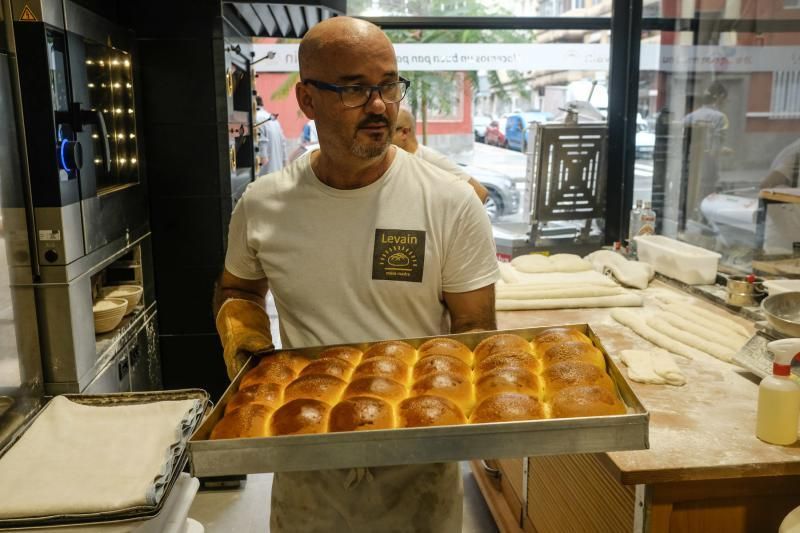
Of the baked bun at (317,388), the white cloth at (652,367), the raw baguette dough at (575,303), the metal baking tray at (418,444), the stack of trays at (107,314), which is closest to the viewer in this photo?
the metal baking tray at (418,444)

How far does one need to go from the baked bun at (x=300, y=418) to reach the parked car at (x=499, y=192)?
4.11 metres

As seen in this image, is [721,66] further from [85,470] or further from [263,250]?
[85,470]

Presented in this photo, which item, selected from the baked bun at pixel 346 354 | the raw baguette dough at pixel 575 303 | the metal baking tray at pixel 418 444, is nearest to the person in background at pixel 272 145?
the raw baguette dough at pixel 575 303

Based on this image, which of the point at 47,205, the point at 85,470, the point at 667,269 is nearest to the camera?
the point at 85,470

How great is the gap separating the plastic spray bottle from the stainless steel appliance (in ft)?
7.17

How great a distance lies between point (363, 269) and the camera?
157cm

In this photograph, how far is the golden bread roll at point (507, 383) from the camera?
4.18 feet

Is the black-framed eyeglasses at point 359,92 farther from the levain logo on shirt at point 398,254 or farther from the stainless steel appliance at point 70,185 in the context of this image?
the stainless steel appliance at point 70,185

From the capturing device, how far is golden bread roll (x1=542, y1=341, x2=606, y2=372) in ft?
4.46

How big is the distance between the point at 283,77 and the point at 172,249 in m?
1.94

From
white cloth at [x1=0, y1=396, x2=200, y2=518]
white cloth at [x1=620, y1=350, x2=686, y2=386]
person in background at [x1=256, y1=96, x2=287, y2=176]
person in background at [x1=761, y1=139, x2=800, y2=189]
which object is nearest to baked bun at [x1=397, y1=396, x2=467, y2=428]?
white cloth at [x1=0, y1=396, x2=200, y2=518]

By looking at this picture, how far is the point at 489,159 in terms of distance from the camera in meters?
5.20

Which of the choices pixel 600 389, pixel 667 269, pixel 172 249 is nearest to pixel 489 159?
pixel 667 269

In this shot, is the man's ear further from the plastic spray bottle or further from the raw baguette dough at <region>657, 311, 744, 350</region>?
the raw baguette dough at <region>657, 311, 744, 350</region>
